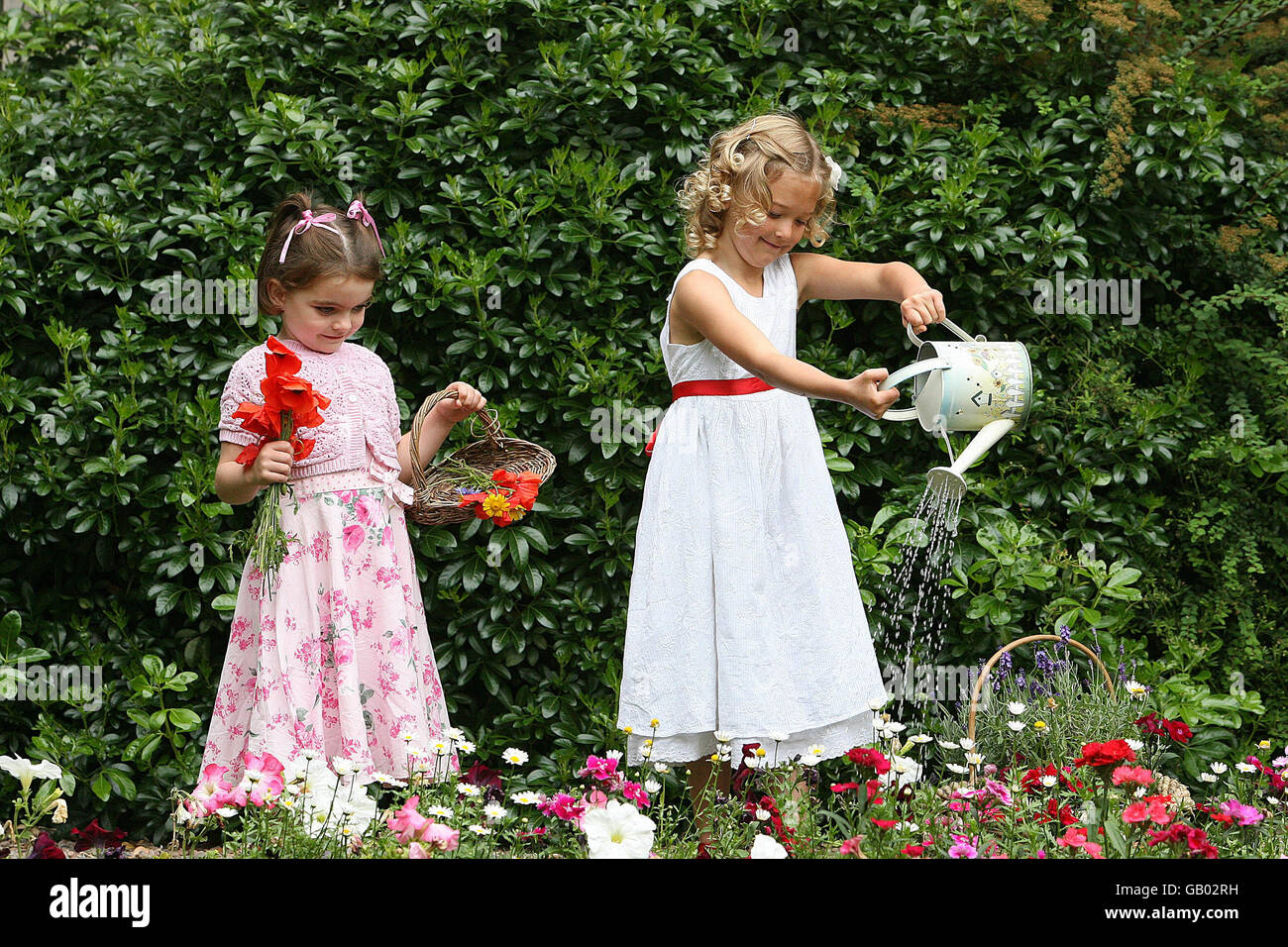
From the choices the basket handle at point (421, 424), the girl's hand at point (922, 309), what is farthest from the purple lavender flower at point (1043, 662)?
the basket handle at point (421, 424)

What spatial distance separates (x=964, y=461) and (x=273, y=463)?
1465mm

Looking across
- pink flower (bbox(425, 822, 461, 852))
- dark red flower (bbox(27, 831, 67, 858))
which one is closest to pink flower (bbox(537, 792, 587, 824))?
pink flower (bbox(425, 822, 461, 852))

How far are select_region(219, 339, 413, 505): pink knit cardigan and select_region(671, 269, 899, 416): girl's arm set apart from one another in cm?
77

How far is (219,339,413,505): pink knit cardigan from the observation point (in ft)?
8.88

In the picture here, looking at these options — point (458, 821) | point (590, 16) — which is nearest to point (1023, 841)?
point (458, 821)

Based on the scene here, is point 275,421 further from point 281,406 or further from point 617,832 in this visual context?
point 617,832

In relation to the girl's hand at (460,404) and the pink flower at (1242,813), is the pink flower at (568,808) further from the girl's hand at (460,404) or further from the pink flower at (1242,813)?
the pink flower at (1242,813)

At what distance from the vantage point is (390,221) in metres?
3.71

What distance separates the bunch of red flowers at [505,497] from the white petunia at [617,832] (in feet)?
3.05

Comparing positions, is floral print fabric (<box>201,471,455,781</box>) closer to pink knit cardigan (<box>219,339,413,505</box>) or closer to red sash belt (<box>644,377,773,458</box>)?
pink knit cardigan (<box>219,339,413,505</box>)

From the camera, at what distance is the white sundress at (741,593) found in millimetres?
2613

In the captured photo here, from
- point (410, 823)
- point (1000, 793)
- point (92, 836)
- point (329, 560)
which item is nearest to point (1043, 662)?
point (1000, 793)
